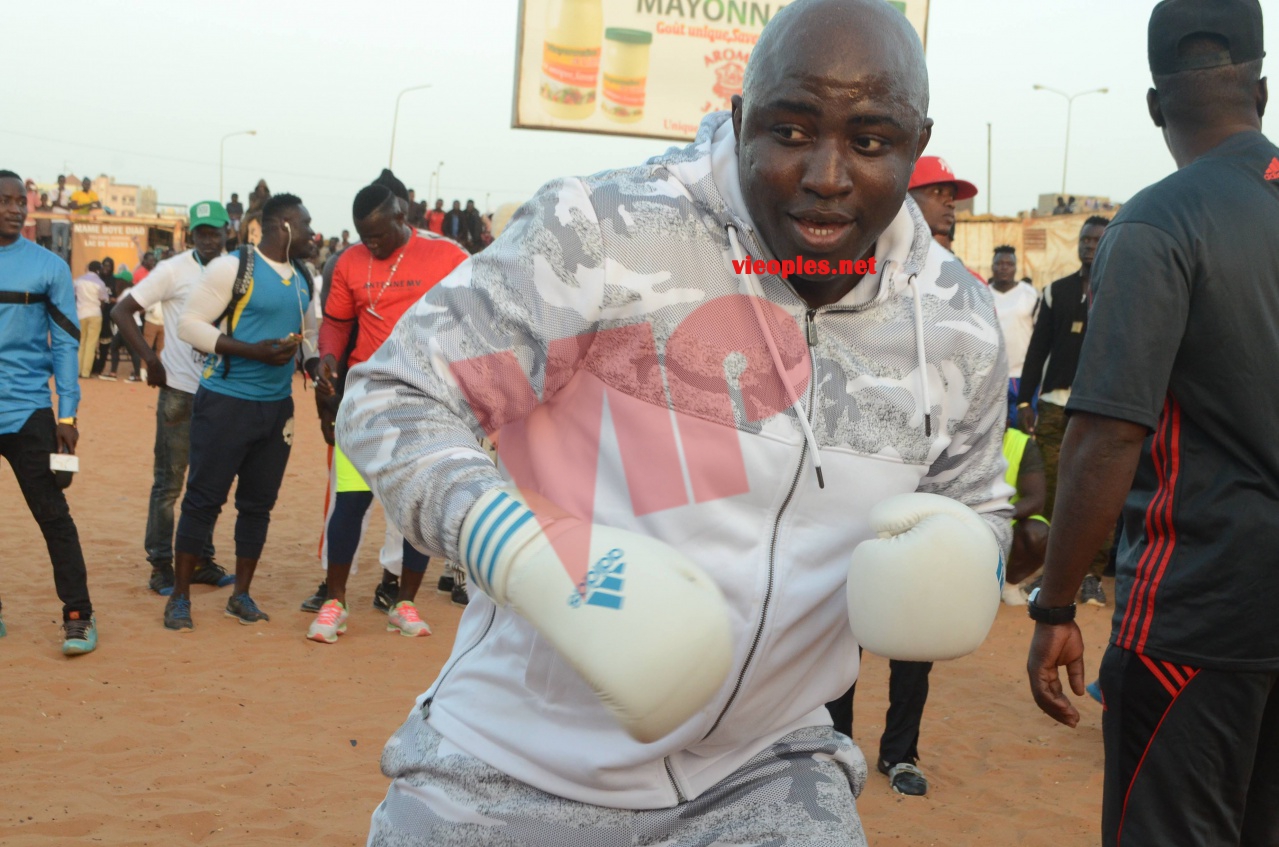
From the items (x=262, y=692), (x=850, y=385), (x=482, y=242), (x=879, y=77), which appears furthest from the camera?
(x=482, y=242)

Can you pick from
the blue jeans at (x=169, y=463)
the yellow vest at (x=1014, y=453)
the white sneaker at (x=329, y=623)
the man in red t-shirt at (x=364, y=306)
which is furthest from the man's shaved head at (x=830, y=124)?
Answer: the blue jeans at (x=169, y=463)

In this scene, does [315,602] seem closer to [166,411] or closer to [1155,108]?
[166,411]

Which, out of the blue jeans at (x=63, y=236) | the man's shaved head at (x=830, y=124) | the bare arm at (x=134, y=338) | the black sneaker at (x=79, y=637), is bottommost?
the black sneaker at (x=79, y=637)

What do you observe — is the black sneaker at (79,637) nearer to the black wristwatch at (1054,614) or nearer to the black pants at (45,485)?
the black pants at (45,485)

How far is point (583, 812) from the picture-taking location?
1855 millimetres

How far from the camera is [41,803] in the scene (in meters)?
4.30

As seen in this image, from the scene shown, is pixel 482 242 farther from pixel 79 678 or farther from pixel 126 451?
pixel 79 678

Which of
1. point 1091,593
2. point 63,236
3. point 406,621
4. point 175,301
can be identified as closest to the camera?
point 406,621

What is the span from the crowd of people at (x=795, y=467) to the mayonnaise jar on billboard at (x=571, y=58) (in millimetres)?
13780

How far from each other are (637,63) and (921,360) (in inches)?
591

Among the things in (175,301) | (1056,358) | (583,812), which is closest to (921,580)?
(583,812)

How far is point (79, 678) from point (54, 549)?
66 centimetres

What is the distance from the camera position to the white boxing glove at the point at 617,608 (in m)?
1.43

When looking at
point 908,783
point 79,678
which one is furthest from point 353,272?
point 908,783
